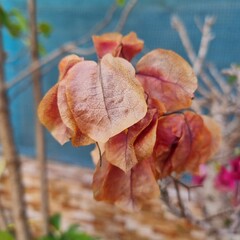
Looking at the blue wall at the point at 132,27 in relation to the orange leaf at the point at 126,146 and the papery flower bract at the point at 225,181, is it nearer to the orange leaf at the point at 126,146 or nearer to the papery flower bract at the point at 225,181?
the papery flower bract at the point at 225,181

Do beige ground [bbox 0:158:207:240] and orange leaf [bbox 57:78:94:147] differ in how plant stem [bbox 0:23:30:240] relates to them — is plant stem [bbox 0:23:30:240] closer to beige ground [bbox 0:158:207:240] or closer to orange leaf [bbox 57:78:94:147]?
beige ground [bbox 0:158:207:240]

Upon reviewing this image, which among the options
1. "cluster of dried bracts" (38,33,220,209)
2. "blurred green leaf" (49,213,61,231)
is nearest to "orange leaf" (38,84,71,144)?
"cluster of dried bracts" (38,33,220,209)

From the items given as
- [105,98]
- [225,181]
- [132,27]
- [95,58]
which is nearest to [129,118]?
[105,98]

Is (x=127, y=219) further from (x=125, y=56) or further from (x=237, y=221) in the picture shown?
(x=125, y=56)

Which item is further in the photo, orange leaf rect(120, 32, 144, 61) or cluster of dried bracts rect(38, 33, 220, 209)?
orange leaf rect(120, 32, 144, 61)

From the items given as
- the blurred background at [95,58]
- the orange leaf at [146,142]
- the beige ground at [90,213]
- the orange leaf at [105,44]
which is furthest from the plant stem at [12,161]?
the orange leaf at [146,142]

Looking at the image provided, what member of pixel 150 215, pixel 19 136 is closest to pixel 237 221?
pixel 150 215
